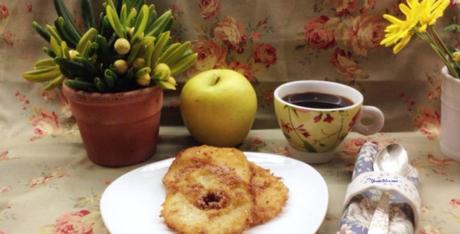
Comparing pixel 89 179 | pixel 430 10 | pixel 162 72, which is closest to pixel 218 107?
pixel 162 72

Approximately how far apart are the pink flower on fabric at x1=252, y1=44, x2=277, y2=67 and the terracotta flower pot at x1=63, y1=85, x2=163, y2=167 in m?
0.20

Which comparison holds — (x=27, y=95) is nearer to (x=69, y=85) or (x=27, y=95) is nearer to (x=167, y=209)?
(x=69, y=85)

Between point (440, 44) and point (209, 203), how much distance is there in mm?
383

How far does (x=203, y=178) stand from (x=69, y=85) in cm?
21

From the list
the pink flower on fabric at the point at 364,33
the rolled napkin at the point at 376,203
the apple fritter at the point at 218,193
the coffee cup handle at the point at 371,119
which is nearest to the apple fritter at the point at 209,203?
the apple fritter at the point at 218,193

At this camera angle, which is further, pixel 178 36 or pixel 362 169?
pixel 178 36

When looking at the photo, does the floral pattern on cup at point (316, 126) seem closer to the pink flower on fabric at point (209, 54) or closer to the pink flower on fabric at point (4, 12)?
the pink flower on fabric at point (209, 54)

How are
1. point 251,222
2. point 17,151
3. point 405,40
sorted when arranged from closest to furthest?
point 251,222 → point 405,40 → point 17,151

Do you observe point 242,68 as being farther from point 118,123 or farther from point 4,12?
point 4,12

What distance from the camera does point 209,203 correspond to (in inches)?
23.7

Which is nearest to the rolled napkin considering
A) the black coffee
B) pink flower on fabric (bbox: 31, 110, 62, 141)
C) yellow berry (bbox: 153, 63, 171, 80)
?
the black coffee

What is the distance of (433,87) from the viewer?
0.88 m

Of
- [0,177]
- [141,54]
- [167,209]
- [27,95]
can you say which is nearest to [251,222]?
[167,209]

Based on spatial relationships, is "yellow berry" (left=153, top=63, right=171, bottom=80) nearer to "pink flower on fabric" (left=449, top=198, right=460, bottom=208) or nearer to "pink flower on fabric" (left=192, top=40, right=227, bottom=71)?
"pink flower on fabric" (left=192, top=40, right=227, bottom=71)
